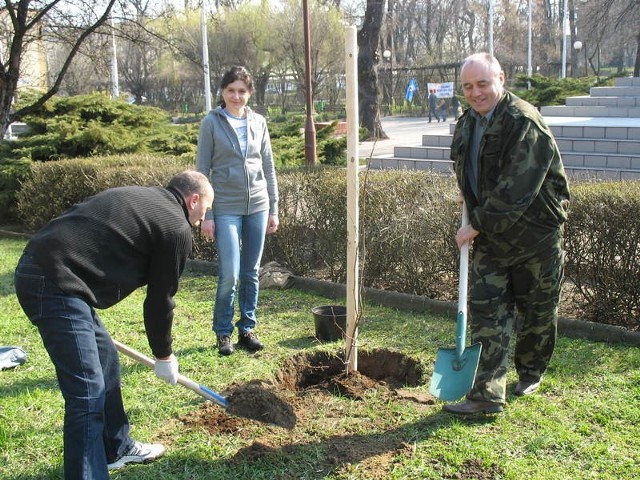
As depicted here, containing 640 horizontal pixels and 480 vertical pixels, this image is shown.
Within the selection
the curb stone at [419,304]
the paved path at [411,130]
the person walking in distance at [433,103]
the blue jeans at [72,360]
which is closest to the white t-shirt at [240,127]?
the curb stone at [419,304]

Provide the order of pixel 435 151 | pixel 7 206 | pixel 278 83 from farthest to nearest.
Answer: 1. pixel 278 83
2. pixel 435 151
3. pixel 7 206

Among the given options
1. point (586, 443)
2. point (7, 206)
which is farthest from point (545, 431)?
point (7, 206)

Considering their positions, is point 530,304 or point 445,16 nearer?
point 530,304

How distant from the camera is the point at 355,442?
365cm

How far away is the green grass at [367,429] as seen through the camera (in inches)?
132

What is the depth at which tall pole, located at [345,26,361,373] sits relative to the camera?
4.08 meters

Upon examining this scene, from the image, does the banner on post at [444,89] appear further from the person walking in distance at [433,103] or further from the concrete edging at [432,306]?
the concrete edging at [432,306]

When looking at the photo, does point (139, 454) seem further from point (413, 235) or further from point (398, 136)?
point (398, 136)

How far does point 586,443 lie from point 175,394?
2370 millimetres

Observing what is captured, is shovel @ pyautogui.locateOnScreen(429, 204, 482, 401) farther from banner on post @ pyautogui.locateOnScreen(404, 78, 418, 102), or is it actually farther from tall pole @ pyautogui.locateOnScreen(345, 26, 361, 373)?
banner on post @ pyautogui.locateOnScreen(404, 78, 418, 102)

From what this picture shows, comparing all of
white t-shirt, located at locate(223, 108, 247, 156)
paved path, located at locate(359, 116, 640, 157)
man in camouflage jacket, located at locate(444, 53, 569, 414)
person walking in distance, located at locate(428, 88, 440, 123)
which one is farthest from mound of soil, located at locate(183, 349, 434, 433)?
person walking in distance, located at locate(428, 88, 440, 123)

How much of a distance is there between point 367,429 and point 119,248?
1.73 m

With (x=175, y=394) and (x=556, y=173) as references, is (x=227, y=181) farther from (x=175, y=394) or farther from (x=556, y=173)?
(x=556, y=173)

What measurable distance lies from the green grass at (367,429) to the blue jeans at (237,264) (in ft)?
0.87
